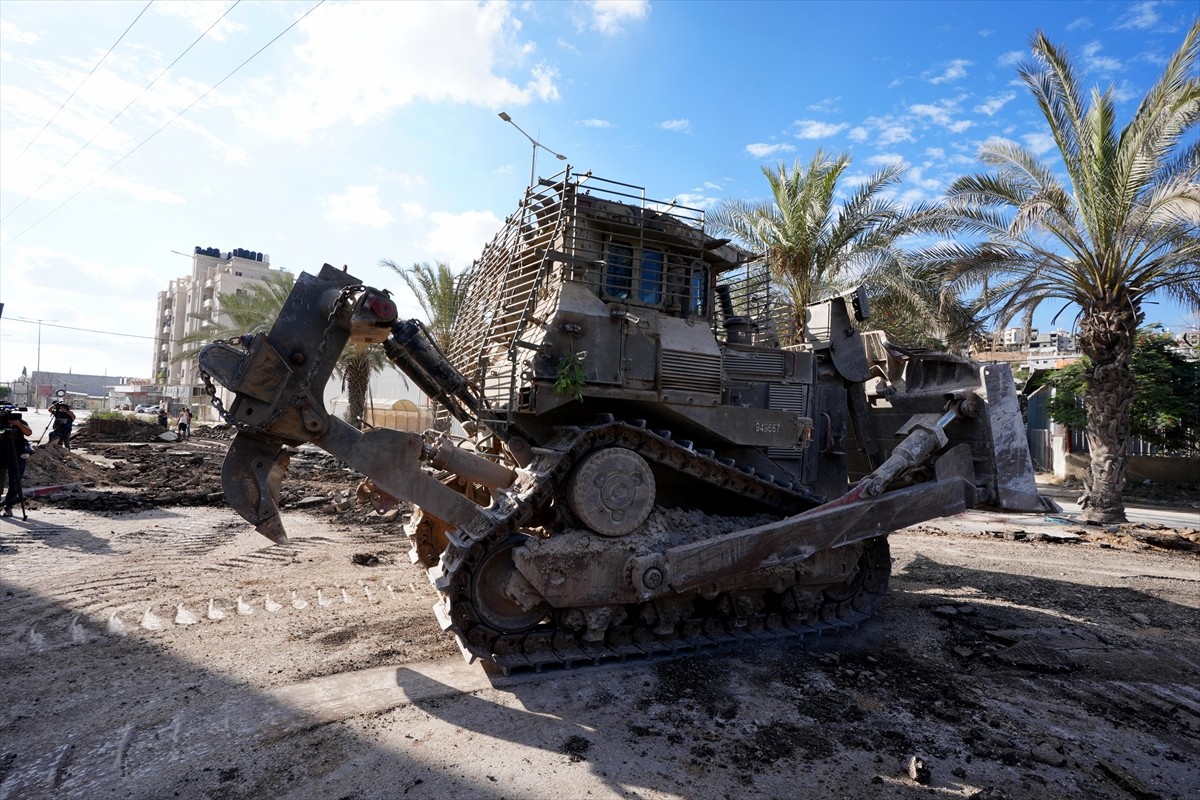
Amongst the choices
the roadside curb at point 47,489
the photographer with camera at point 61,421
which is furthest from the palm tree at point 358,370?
the roadside curb at point 47,489

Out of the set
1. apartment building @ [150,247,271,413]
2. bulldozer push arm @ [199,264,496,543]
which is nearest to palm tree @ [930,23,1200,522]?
bulldozer push arm @ [199,264,496,543]

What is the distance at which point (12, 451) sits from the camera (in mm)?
11320

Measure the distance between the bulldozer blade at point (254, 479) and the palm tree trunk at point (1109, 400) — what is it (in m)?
15.8

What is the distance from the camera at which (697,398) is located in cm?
643

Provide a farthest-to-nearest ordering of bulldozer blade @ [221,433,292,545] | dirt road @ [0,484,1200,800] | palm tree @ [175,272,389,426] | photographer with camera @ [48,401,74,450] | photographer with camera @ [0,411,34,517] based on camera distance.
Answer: palm tree @ [175,272,389,426] < photographer with camera @ [48,401,74,450] < photographer with camera @ [0,411,34,517] < bulldozer blade @ [221,433,292,545] < dirt road @ [0,484,1200,800]

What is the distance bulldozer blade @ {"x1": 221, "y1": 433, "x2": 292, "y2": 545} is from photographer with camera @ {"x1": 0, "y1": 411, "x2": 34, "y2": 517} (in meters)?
8.70

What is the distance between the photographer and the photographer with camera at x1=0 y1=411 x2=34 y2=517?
439 inches

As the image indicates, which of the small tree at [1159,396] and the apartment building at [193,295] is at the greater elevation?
the apartment building at [193,295]

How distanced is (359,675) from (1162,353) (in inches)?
920

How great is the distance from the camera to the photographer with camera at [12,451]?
11141mm

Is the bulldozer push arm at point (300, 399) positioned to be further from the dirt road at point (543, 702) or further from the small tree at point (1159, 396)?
the small tree at point (1159, 396)

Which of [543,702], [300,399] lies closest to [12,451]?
[300,399]

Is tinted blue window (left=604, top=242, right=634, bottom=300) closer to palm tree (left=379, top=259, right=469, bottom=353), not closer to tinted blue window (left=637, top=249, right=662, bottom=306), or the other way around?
tinted blue window (left=637, top=249, right=662, bottom=306)

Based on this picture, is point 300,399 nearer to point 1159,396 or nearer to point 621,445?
point 621,445
